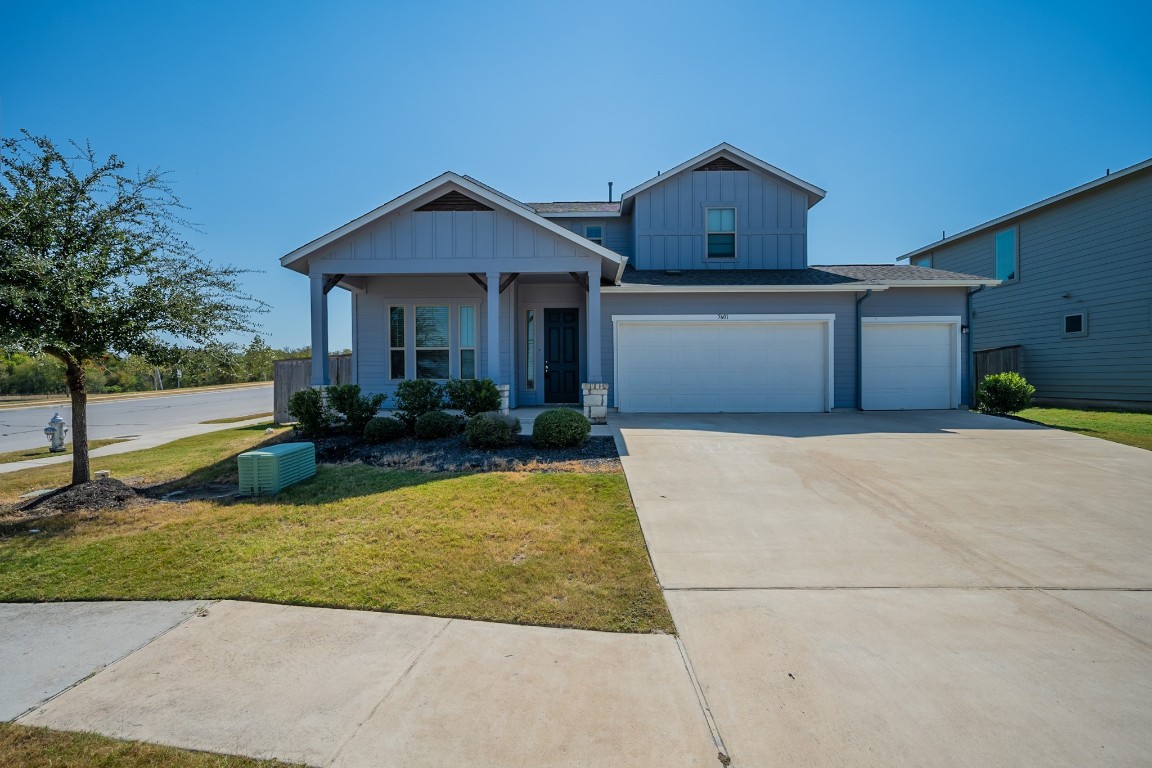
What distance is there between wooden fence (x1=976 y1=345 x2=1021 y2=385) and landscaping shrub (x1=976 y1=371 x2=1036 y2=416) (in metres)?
6.69

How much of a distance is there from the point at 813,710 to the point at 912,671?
75 cm

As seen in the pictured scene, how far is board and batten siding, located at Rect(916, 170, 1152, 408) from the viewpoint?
14.2 meters

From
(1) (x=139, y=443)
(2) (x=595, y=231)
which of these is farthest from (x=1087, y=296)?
(1) (x=139, y=443)

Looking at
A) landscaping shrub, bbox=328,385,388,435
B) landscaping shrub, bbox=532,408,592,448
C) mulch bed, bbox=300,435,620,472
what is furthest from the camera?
landscaping shrub, bbox=328,385,388,435

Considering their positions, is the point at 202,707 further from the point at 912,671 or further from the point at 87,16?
the point at 87,16

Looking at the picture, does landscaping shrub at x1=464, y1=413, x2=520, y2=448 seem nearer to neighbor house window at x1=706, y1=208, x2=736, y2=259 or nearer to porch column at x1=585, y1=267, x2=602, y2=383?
porch column at x1=585, y1=267, x2=602, y2=383

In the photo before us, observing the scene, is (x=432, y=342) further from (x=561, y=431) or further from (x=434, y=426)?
(x=561, y=431)

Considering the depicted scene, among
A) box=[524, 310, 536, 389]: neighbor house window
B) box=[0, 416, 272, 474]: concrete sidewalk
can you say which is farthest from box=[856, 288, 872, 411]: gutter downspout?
box=[0, 416, 272, 474]: concrete sidewalk

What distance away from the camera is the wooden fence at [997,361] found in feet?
58.5

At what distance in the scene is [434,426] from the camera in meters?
9.38

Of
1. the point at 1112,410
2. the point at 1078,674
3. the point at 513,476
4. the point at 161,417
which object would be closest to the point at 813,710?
the point at 1078,674

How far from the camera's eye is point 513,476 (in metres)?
6.88

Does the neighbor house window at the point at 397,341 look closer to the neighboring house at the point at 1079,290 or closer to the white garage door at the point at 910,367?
the white garage door at the point at 910,367

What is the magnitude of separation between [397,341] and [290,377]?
3.72 metres
